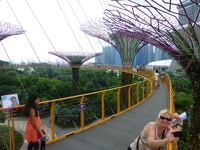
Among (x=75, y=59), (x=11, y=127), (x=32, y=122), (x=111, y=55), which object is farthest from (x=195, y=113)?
(x=111, y=55)

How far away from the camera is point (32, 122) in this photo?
387 centimetres

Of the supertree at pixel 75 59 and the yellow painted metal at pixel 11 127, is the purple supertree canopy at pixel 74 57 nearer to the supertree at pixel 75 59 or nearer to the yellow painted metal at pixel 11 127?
the supertree at pixel 75 59

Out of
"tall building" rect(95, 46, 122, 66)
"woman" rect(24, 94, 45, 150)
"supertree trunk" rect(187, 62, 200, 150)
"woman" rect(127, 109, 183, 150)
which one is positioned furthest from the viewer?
"tall building" rect(95, 46, 122, 66)

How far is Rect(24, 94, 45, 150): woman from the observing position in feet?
12.6

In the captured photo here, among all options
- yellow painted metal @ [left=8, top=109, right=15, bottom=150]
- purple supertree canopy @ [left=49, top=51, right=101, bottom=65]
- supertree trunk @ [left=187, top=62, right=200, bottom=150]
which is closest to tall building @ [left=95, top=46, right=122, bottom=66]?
purple supertree canopy @ [left=49, top=51, right=101, bottom=65]

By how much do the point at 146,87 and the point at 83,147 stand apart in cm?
966

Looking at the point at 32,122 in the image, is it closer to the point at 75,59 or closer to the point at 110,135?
the point at 110,135

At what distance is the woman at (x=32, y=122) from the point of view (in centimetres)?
383

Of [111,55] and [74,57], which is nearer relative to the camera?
[74,57]

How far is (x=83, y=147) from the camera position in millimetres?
5051

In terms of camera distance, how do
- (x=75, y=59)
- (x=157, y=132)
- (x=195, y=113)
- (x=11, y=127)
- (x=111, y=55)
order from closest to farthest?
(x=157, y=132)
(x=195, y=113)
(x=11, y=127)
(x=75, y=59)
(x=111, y=55)

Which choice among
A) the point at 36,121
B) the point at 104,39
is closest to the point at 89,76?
the point at 104,39

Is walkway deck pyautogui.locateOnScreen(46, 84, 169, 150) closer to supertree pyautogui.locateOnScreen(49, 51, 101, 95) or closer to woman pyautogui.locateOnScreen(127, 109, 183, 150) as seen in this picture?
woman pyautogui.locateOnScreen(127, 109, 183, 150)

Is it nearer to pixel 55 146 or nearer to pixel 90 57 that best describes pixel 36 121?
pixel 55 146
